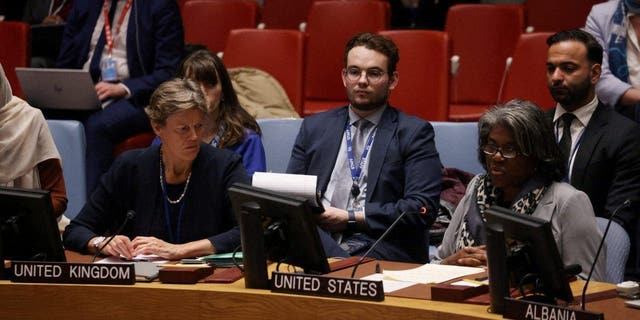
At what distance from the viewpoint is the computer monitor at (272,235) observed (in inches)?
107

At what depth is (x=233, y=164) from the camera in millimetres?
3521

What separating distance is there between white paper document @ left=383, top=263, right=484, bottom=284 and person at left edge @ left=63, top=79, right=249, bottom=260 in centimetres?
70

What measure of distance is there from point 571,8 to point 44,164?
3085 mm

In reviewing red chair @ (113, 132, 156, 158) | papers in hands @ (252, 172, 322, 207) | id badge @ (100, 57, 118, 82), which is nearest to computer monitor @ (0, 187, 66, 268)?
papers in hands @ (252, 172, 322, 207)

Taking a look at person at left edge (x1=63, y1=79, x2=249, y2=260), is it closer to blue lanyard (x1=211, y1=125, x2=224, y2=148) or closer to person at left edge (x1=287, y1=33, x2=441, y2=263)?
person at left edge (x1=287, y1=33, x2=441, y2=263)

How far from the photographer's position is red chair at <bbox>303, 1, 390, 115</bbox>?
582cm

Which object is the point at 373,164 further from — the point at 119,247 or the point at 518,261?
the point at 518,261

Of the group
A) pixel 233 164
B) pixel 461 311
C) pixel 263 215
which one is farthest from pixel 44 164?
pixel 461 311

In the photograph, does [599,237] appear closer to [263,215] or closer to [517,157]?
[517,157]

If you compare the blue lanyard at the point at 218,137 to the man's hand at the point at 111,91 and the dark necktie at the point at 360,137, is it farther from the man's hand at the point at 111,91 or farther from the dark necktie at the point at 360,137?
the man's hand at the point at 111,91

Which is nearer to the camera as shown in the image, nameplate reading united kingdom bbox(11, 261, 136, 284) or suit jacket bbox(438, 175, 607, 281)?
nameplate reading united kingdom bbox(11, 261, 136, 284)

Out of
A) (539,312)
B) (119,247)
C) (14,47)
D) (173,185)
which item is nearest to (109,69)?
(14,47)

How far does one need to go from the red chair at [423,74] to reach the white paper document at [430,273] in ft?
7.61

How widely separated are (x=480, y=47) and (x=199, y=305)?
3303 millimetres
